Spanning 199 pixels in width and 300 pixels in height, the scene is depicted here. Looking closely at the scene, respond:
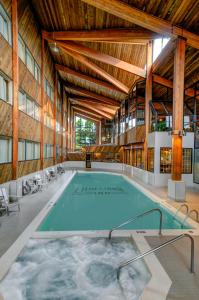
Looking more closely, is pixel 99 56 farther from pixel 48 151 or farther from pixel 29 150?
A: pixel 48 151

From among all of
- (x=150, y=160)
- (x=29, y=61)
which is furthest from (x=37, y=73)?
(x=150, y=160)

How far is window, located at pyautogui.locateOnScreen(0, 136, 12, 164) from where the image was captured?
7456 millimetres

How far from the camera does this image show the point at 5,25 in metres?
7.71

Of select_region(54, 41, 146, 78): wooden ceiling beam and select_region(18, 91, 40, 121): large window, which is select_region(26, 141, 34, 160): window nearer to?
select_region(18, 91, 40, 121): large window

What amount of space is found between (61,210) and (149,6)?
335 inches

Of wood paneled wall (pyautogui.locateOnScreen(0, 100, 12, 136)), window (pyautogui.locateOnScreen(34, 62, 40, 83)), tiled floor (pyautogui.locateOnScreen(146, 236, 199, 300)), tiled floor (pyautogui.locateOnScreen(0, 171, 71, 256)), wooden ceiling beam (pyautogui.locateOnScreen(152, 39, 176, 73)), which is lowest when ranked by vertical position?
tiled floor (pyautogui.locateOnScreen(146, 236, 199, 300))

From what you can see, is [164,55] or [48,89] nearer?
[164,55]

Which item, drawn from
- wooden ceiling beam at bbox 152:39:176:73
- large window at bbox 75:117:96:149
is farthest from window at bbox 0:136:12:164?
large window at bbox 75:117:96:149

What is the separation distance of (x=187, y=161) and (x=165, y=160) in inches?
50.6

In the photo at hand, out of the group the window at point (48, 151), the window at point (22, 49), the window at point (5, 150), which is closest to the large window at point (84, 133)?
the window at point (48, 151)

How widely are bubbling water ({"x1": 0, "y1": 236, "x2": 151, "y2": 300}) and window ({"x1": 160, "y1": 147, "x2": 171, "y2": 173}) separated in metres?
7.89

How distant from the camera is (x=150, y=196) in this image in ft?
30.4

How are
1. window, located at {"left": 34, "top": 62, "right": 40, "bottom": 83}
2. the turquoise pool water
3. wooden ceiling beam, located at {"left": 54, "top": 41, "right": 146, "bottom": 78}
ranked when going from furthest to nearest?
1. wooden ceiling beam, located at {"left": 54, "top": 41, "right": 146, "bottom": 78}
2. window, located at {"left": 34, "top": 62, "right": 40, "bottom": 83}
3. the turquoise pool water

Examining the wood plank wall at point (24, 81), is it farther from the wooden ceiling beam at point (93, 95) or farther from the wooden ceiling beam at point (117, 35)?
the wooden ceiling beam at point (93, 95)
